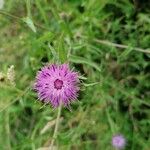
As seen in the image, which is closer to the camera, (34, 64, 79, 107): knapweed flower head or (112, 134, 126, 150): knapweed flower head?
(34, 64, 79, 107): knapweed flower head

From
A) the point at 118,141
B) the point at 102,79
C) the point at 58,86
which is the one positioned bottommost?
the point at 118,141

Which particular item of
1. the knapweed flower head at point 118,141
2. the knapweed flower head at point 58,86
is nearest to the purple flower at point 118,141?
the knapweed flower head at point 118,141

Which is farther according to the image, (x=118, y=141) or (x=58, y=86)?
(x=118, y=141)

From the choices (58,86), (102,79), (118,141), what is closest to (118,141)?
(118,141)

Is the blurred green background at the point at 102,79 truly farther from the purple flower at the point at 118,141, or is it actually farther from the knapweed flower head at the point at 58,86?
the knapweed flower head at the point at 58,86

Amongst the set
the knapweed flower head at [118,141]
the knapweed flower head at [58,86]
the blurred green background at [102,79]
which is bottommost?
the knapweed flower head at [118,141]

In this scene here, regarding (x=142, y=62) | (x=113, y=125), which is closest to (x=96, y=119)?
(x=113, y=125)

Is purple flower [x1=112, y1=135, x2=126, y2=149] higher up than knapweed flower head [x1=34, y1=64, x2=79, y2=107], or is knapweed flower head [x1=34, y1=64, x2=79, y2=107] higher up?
knapweed flower head [x1=34, y1=64, x2=79, y2=107]

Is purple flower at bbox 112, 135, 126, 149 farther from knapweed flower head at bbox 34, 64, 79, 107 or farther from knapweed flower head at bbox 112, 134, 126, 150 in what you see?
knapweed flower head at bbox 34, 64, 79, 107

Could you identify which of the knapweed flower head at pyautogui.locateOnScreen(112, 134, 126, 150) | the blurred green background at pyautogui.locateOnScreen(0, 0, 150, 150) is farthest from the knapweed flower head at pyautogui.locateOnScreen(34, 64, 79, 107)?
the knapweed flower head at pyautogui.locateOnScreen(112, 134, 126, 150)

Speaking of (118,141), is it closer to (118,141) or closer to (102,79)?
(118,141)
